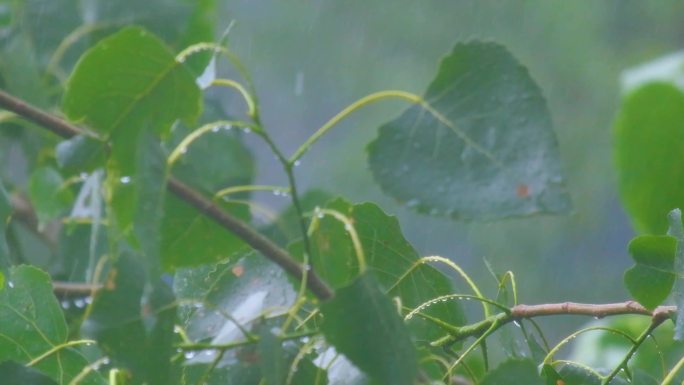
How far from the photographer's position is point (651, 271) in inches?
15.7

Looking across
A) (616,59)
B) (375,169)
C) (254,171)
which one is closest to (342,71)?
(616,59)

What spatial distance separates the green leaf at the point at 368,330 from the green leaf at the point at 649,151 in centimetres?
76

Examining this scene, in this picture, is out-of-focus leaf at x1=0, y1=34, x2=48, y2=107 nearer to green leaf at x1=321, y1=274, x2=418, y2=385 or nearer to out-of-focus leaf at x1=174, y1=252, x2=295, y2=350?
out-of-focus leaf at x1=174, y1=252, x2=295, y2=350

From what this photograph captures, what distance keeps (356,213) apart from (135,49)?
114 mm

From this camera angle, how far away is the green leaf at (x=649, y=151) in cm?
110

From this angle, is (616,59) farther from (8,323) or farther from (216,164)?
(8,323)

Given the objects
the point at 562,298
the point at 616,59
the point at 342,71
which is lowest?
the point at 562,298

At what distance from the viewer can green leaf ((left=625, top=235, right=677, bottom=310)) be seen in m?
0.40

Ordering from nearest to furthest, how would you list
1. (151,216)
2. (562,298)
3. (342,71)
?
(151,216), (562,298), (342,71)

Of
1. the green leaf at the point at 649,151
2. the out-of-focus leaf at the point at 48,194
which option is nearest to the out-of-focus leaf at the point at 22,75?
the out-of-focus leaf at the point at 48,194

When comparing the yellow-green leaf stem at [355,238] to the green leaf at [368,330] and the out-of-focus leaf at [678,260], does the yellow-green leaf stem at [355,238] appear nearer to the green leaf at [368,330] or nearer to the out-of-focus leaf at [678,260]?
the green leaf at [368,330]

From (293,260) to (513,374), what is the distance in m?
0.12

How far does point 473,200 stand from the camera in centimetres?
44

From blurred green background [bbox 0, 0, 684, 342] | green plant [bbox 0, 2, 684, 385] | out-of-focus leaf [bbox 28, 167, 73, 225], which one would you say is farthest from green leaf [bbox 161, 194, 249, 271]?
blurred green background [bbox 0, 0, 684, 342]
